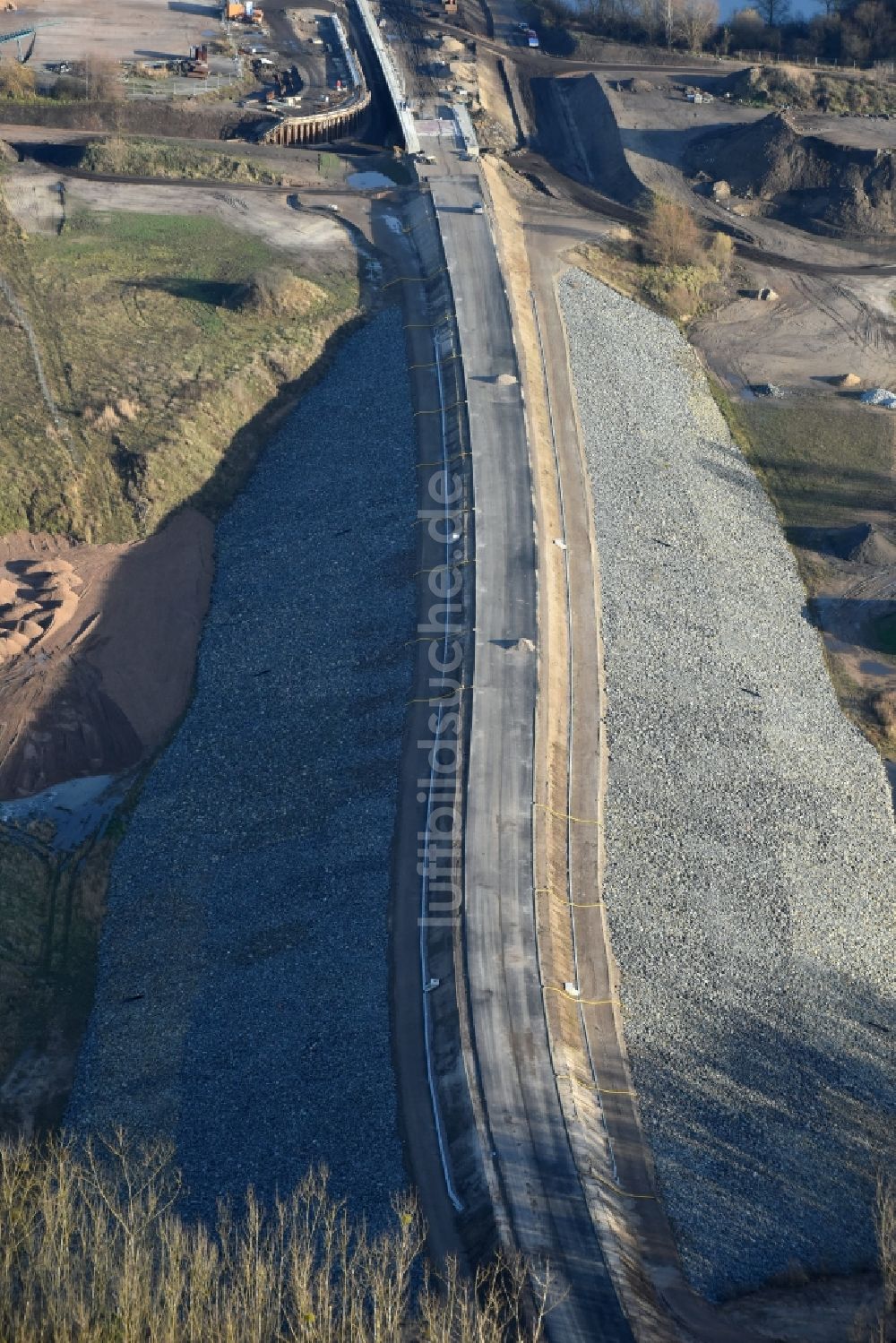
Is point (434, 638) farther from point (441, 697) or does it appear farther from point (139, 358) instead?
point (139, 358)

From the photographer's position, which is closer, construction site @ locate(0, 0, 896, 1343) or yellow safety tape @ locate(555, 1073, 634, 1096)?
construction site @ locate(0, 0, 896, 1343)

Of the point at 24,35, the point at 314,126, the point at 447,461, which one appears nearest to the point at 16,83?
the point at 24,35

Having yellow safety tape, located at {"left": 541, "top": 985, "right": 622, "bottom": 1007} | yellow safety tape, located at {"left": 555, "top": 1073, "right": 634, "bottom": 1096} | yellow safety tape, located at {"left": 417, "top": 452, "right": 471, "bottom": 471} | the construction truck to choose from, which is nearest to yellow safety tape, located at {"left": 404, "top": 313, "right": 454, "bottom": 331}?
yellow safety tape, located at {"left": 417, "top": 452, "right": 471, "bottom": 471}

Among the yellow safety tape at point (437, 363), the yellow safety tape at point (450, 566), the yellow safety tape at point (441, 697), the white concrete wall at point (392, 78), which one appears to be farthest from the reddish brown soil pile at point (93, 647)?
the white concrete wall at point (392, 78)

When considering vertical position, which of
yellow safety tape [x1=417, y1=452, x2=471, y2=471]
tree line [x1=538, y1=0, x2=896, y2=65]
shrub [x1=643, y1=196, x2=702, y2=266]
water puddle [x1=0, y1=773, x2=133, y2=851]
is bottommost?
water puddle [x1=0, y1=773, x2=133, y2=851]

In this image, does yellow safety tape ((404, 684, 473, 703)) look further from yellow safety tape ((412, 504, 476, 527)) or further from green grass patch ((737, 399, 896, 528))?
green grass patch ((737, 399, 896, 528))

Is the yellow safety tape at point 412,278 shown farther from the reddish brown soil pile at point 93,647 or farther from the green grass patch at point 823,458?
the reddish brown soil pile at point 93,647

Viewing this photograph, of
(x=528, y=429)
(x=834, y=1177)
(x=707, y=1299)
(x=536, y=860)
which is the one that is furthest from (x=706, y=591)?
(x=707, y=1299)
